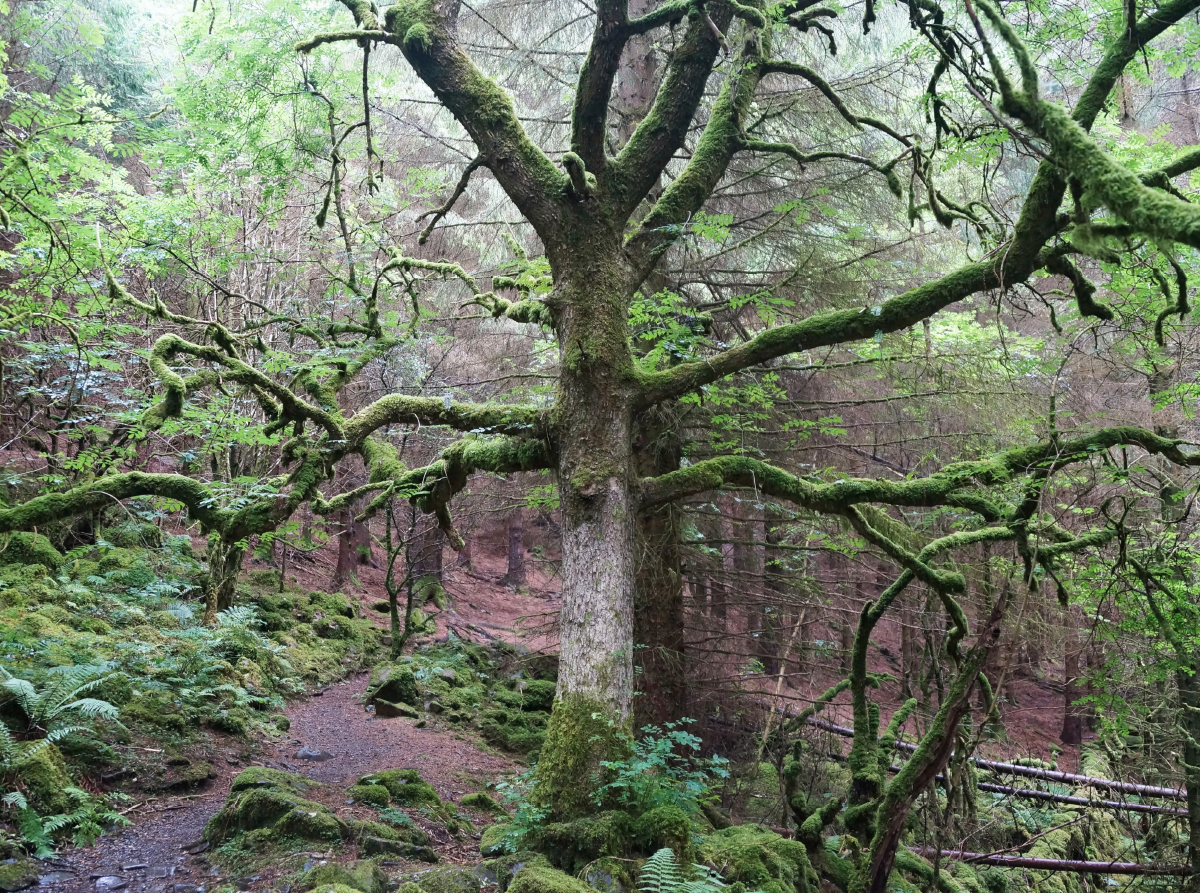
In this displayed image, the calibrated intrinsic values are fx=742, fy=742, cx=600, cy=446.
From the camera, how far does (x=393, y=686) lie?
31.4 feet

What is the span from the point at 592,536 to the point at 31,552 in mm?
6936

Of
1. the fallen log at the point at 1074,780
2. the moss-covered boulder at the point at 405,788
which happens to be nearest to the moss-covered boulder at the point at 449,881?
the moss-covered boulder at the point at 405,788

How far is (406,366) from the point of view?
37.0 feet

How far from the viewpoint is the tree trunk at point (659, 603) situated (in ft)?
26.6

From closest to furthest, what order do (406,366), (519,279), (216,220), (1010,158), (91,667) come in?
(91,667) → (519,279) → (216,220) → (1010,158) → (406,366)

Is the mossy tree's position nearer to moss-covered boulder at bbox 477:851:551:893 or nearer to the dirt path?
moss-covered boulder at bbox 477:851:551:893

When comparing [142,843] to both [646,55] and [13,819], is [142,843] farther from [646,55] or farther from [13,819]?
[646,55]

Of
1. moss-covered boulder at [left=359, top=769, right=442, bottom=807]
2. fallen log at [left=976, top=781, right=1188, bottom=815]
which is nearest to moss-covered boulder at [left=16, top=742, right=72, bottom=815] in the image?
moss-covered boulder at [left=359, top=769, right=442, bottom=807]

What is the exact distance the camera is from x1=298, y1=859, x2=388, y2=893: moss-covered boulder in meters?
3.98

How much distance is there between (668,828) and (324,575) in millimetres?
12652

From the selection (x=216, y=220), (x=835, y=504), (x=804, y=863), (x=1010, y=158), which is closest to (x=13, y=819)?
(x=804, y=863)

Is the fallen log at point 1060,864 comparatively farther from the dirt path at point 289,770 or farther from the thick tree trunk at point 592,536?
the dirt path at point 289,770

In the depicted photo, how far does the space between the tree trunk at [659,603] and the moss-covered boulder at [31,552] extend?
6526 millimetres

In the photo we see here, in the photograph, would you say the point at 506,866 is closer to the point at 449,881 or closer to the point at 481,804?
the point at 449,881
